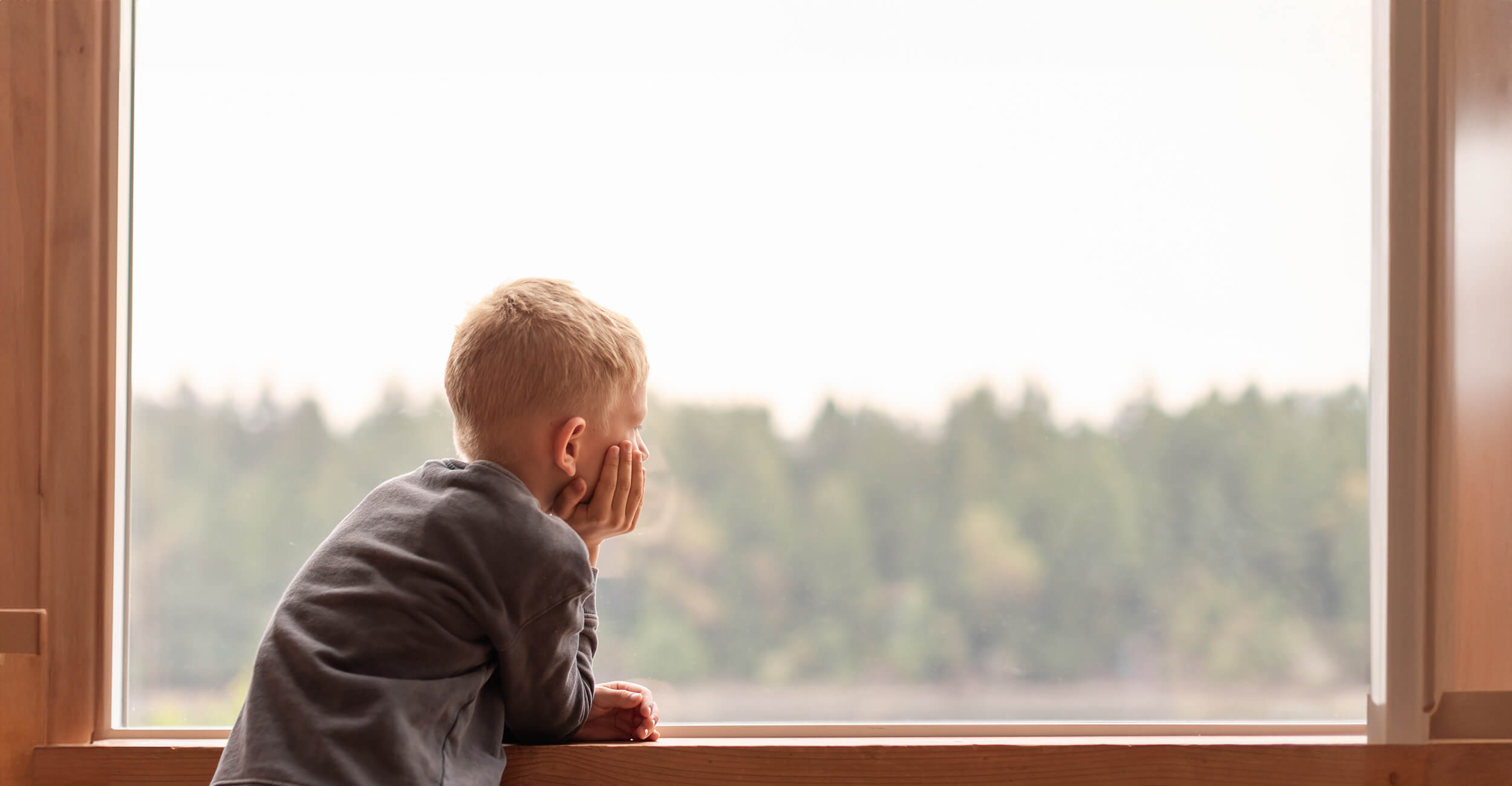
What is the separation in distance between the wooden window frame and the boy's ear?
0.29 m

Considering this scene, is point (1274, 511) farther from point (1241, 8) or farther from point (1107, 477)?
point (1241, 8)

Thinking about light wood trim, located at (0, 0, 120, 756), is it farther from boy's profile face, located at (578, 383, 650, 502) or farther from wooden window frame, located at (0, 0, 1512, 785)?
boy's profile face, located at (578, 383, 650, 502)

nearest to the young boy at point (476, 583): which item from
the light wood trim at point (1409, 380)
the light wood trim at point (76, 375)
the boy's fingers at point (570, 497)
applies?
the boy's fingers at point (570, 497)

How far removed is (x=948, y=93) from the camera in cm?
102

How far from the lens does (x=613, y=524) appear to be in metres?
0.88

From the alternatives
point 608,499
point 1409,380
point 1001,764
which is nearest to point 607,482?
point 608,499

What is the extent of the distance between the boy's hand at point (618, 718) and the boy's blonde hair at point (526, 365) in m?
0.28

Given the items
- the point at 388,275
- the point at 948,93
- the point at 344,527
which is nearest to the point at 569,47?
the point at 388,275

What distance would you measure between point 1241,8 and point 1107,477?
1.77 feet

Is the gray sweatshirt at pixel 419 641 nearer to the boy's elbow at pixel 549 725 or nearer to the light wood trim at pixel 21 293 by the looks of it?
the boy's elbow at pixel 549 725

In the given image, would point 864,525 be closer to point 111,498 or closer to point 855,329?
point 855,329

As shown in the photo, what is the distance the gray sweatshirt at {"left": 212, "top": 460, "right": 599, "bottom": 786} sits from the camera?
732 mm

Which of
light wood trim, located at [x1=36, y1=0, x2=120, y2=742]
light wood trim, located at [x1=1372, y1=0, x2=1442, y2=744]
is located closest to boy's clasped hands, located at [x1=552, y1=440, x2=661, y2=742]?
light wood trim, located at [x1=36, y1=0, x2=120, y2=742]

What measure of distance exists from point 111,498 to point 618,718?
57 cm
